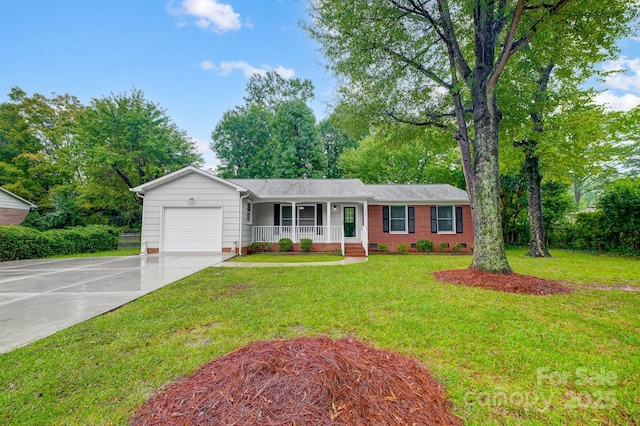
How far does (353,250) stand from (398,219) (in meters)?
3.55

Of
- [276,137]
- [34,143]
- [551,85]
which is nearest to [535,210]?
[551,85]

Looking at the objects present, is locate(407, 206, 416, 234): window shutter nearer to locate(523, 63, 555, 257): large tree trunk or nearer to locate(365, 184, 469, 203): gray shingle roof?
locate(365, 184, 469, 203): gray shingle roof

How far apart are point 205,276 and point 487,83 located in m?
9.19

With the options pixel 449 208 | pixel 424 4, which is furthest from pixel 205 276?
pixel 449 208

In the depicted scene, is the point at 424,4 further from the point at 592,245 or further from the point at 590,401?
Answer: the point at 592,245

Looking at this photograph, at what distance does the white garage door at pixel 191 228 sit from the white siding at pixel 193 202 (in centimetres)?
25

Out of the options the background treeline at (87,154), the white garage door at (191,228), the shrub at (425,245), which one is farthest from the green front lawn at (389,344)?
the background treeline at (87,154)

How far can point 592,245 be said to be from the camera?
575 inches

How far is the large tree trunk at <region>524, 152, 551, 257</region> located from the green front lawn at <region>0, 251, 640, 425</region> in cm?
782

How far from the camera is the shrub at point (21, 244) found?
10.2m

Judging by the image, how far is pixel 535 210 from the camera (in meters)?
12.9

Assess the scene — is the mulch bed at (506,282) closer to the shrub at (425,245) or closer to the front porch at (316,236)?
the front porch at (316,236)

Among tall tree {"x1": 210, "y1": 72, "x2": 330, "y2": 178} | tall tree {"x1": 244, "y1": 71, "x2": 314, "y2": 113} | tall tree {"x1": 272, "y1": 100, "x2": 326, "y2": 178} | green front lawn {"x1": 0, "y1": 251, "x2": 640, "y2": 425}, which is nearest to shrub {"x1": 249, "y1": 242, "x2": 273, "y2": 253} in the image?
green front lawn {"x1": 0, "y1": 251, "x2": 640, "y2": 425}

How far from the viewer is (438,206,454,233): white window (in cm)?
1510
